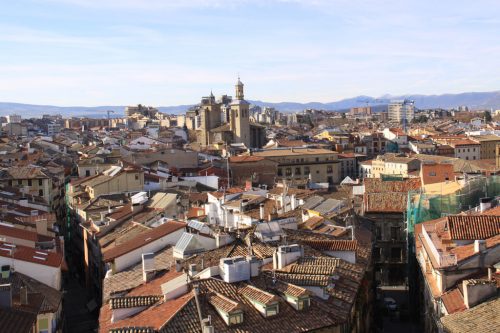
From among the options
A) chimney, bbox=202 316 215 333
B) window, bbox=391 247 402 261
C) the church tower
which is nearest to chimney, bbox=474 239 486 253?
chimney, bbox=202 316 215 333

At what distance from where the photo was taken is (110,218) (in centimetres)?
4656

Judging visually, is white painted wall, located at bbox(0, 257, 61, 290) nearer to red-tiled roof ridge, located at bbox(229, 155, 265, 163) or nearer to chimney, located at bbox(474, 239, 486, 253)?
chimney, located at bbox(474, 239, 486, 253)

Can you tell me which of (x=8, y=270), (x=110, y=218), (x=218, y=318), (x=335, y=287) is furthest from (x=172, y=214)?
(x=218, y=318)

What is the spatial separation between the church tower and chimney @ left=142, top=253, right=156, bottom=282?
3781 inches

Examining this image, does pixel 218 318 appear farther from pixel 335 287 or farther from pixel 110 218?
pixel 110 218

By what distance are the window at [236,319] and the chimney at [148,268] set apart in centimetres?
674

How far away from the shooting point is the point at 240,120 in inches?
4956

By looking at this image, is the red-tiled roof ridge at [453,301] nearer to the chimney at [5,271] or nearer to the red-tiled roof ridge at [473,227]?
the red-tiled roof ridge at [473,227]

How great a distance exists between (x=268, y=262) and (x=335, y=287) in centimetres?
338

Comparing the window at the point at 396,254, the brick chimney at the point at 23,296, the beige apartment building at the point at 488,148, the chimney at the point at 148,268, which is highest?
the chimney at the point at 148,268

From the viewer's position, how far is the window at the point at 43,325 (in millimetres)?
26731

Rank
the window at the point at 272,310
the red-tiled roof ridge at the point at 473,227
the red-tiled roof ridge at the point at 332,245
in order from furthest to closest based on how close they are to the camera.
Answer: the red-tiled roof ridge at the point at 332,245, the red-tiled roof ridge at the point at 473,227, the window at the point at 272,310

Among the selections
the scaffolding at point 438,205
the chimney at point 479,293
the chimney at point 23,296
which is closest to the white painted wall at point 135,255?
the chimney at point 23,296

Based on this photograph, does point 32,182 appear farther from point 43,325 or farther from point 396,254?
point 43,325
